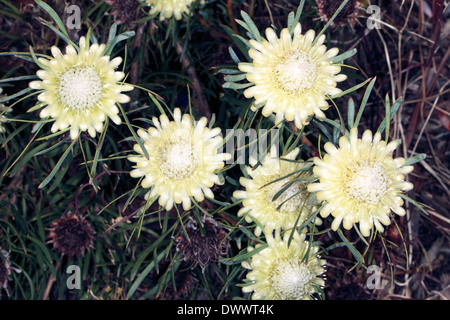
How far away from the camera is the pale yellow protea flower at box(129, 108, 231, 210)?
0.90 metres

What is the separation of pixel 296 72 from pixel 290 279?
17.0 inches

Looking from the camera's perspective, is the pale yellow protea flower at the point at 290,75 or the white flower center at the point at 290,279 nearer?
the pale yellow protea flower at the point at 290,75

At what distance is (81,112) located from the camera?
87 cm

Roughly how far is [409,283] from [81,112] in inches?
38.3

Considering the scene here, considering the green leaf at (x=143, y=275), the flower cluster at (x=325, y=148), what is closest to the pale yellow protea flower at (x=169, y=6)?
the flower cluster at (x=325, y=148)

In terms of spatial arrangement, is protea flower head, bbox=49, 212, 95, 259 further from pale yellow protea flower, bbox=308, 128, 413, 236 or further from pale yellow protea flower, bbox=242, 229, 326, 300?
pale yellow protea flower, bbox=308, 128, 413, 236

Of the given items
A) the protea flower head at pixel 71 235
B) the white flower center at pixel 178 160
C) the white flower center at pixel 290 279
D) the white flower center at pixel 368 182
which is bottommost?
the white flower center at pixel 290 279

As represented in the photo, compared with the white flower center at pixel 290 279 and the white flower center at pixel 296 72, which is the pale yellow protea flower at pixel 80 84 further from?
the white flower center at pixel 290 279

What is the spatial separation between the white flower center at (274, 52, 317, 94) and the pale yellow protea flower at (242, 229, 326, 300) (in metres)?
0.31

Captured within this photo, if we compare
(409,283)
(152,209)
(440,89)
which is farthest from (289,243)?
(440,89)

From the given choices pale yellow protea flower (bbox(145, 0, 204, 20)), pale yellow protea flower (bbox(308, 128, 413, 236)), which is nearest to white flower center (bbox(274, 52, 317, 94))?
pale yellow protea flower (bbox(308, 128, 413, 236))

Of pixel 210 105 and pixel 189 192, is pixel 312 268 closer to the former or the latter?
pixel 189 192

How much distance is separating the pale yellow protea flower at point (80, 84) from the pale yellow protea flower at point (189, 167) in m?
0.09

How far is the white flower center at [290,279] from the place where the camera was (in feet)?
3.16
